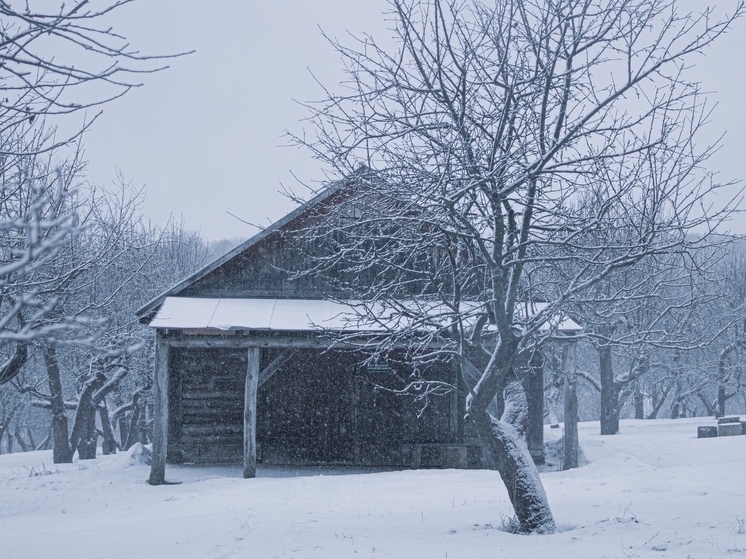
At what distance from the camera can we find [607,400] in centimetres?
2494

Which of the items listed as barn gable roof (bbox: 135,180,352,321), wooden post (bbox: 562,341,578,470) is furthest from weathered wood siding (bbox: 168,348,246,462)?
wooden post (bbox: 562,341,578,470)

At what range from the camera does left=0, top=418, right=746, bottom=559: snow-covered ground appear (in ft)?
21.1

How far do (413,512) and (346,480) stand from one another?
3.59 meters

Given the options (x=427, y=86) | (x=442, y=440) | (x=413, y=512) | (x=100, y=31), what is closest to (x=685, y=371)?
(x=442, y=440)

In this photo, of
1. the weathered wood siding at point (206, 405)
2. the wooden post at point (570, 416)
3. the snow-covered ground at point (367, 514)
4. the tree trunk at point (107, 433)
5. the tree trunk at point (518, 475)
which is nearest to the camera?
the snow-covered ground at point (367, 514)

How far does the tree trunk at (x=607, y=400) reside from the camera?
24.7 m

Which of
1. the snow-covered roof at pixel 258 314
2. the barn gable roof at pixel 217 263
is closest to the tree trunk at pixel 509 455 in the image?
the snow-covered roof at pixel 258 314

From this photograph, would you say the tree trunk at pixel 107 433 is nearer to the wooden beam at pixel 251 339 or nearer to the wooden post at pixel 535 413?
the wooden beam at pixel 251 339

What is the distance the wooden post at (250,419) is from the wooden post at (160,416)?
4.47 feet

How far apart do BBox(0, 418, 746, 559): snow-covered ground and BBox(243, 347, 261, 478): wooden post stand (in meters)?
0.48

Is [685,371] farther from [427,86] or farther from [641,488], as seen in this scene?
[427,86]

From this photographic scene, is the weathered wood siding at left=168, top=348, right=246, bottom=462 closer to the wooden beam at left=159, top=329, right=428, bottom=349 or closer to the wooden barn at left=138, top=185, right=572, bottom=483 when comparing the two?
the wooden barn at left=138, top=185, right=572, bottom=483

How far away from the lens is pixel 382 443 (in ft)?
50.3

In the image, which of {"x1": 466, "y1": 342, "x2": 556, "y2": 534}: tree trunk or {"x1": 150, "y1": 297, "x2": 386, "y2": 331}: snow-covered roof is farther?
{"x1": 150, "y1": 297, "x2": 386, "y2": 331}: snow-covered roof
